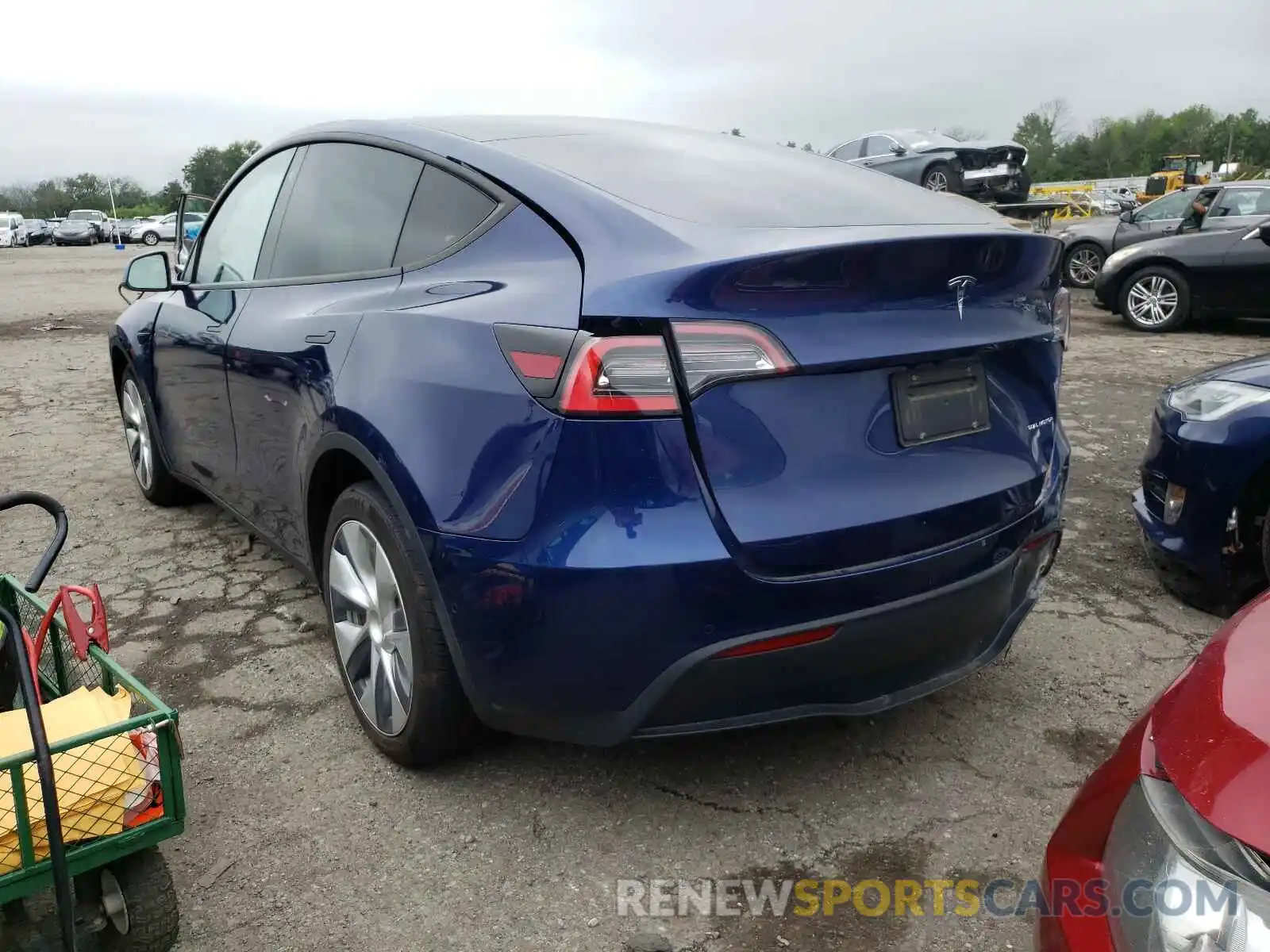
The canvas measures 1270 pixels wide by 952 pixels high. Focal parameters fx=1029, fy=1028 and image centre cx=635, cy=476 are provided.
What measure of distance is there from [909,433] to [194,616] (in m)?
2.62

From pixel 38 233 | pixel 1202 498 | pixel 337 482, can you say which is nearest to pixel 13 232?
pixel 38 233

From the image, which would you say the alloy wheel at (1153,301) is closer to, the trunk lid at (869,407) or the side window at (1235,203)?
the side window at (1235,203)

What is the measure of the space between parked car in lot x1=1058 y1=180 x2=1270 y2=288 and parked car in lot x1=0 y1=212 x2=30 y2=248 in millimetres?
42610

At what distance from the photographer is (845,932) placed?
204cm

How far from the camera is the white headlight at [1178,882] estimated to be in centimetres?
109

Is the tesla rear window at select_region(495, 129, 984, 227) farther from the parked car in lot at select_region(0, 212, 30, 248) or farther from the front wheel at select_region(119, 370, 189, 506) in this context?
the parked car in lot at select_region(0, 212, 30, 248)

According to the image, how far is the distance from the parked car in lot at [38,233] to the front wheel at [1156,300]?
1883 inches

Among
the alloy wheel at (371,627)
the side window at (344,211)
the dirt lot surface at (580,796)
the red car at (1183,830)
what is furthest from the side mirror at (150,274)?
the red car at (1183,830)

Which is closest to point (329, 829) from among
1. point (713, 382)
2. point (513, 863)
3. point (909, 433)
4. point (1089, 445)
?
point (513, 863)

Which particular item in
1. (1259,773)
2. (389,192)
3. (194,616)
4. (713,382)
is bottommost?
(194,616)

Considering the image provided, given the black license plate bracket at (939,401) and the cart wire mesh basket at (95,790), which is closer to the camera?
the cart wire mesh basket at (95,790)

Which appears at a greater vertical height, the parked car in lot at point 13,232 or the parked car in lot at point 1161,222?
the parked car in lot at point 1161,222

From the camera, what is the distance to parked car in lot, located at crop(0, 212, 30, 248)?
42.1 meters

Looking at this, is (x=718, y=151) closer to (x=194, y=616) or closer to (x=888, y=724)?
(x=888, y=724)
